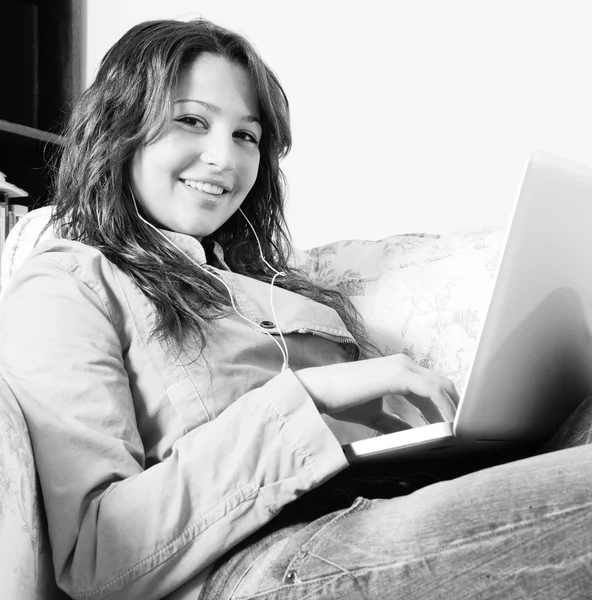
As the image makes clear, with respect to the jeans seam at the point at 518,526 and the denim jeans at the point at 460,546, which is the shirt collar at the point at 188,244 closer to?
the denim jeans at the point at 460,546

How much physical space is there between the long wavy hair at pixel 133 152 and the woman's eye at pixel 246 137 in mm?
46

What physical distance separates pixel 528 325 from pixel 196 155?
64 centimetres

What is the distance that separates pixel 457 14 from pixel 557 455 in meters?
1.36

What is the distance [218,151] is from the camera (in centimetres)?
120

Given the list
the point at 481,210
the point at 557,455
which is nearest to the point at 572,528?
the point at 557,455

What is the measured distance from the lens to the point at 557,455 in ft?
2.12

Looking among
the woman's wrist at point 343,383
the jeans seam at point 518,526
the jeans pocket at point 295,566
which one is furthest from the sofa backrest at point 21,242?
the jeans seam at point 518,526

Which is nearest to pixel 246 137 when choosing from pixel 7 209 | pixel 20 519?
pixel 20 519

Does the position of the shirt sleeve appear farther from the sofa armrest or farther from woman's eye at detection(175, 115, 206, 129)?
woman's eye at detection(175, 115, 206, 129)

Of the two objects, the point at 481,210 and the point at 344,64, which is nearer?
the point at 481,210

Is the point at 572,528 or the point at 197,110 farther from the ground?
the point at 197,110

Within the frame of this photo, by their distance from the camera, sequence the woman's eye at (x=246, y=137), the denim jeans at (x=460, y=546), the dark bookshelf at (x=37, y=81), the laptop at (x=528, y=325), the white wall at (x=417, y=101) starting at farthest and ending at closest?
1. the dark bookshelf at (x=37, y=81)
2. the white wall at (x=417, y=101)
3. the woman's eye at (x=246, y=137)
4. the laptop at (x=528, y=325)
5. the denim jeans at (x=460, y=546)

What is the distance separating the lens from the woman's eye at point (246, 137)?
4.25ft

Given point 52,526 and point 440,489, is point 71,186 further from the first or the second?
point 440,489
